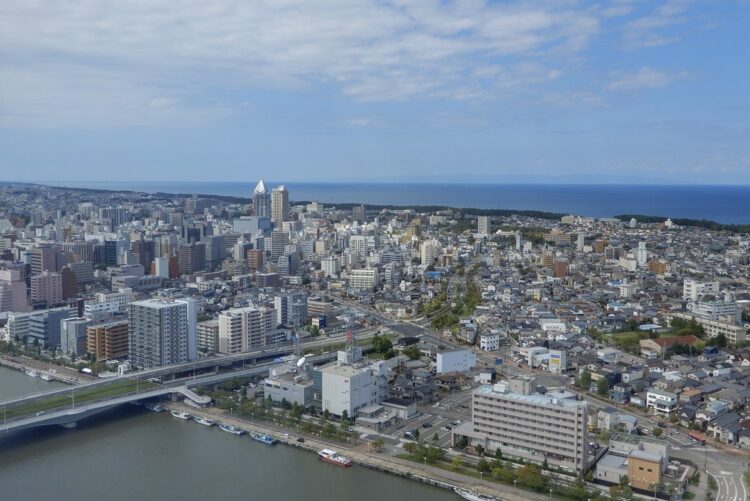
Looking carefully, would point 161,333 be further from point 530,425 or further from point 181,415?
point 530,425

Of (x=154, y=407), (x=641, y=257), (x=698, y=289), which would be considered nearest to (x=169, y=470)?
(x=154, y=407)

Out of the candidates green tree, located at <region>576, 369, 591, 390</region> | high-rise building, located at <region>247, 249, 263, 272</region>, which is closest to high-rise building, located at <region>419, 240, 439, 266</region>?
high-rise building, located at <region>247, 249, 263, 272</region>

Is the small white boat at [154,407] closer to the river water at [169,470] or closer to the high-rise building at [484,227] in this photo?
the river water at [169,470]

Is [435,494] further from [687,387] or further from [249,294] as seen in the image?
[249,294]

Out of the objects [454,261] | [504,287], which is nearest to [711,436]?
[504,287]

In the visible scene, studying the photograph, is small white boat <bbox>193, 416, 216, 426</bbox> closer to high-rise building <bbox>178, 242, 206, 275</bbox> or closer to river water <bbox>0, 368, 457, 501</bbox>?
river water <bbox>0, 368, 457, 501</bbox>

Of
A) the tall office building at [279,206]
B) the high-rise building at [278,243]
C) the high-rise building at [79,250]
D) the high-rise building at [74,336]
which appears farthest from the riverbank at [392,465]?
the tall office building at [279,206]
